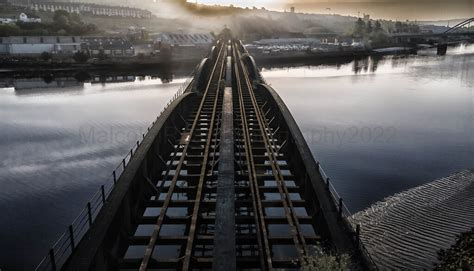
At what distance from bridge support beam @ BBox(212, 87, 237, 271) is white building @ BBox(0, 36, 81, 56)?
3283 inches

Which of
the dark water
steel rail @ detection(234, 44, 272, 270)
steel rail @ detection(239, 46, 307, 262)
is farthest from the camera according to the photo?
the dark water

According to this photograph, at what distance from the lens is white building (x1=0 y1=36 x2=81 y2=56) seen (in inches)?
3504

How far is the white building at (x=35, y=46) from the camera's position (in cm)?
8900

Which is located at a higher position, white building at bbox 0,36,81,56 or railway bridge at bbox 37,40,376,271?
white building at bbox 0,36,81,56

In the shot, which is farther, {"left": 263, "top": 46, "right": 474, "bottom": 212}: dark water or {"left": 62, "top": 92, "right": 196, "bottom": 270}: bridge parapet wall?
{"left": 263, "top": 46, "right": 474, "bottom": 212}: dark water

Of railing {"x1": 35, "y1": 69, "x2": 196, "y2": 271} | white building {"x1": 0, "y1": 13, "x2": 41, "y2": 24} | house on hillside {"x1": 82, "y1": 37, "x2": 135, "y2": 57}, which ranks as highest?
white building {"x1": 0, "y1": 13, "x2": 41, "y2": 24}

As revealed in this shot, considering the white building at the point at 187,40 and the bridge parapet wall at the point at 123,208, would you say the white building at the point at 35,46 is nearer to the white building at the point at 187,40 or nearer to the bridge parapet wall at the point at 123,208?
the white building at the point at 187,40

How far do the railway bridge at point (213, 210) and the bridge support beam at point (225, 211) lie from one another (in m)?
0.03

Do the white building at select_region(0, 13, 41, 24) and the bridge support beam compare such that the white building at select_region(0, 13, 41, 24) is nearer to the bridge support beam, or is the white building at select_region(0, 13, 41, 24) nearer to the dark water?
the dark water

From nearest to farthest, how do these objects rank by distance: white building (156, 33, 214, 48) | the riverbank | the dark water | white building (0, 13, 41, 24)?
the riverbank < the dark water < white building (156, 33, 214, 48) < white building (0, 13, 41, 24)

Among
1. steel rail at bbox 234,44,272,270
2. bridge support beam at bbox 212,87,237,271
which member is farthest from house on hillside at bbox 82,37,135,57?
bridge support beam at bbox 212,87,237,271

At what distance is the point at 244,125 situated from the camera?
24.0 metres
